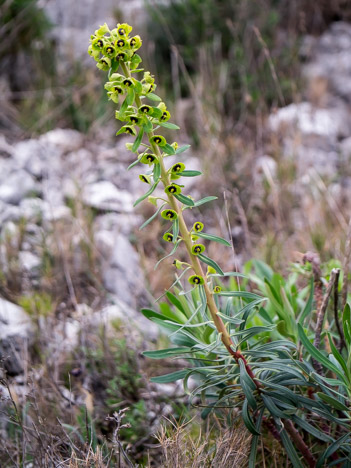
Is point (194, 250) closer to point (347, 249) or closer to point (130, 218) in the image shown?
point (347, 249)

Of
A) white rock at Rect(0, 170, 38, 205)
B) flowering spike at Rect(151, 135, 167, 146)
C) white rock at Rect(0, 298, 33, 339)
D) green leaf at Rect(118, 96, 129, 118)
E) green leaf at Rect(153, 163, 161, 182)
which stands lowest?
white rock at Rect(0, 298, 33, 339)

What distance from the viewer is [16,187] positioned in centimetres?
353

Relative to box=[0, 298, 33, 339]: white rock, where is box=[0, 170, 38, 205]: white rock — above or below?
above

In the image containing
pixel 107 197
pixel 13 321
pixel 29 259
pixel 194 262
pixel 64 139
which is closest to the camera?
pixel 194 262

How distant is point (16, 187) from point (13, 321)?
5.34ft

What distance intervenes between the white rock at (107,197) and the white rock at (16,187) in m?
0.43

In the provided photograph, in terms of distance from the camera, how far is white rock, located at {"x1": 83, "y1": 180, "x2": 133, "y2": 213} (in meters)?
3.38

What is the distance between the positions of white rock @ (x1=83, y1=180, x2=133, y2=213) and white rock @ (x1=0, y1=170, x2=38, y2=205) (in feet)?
1.40

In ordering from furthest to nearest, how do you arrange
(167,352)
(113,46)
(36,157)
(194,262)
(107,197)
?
→ 1. (36,157)
2. (107,197)
3. (167,352)
4. (194,262)
5. (113,46)

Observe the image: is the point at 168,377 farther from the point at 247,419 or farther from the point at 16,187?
the point at 16,187

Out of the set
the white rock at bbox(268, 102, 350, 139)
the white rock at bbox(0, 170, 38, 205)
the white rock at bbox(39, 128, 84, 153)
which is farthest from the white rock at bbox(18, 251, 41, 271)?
the white rock at bbox(268, 102, 350, 139)

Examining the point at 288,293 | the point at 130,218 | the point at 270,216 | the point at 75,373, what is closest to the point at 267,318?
the point at 288,293

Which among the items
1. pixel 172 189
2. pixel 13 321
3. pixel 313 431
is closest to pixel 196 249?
pixel 172 189

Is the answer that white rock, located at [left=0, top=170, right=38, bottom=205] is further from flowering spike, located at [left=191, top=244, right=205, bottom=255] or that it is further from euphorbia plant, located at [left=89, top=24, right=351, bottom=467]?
flowering spike, located at [left=191, top=244, right=205, bottom=255]
